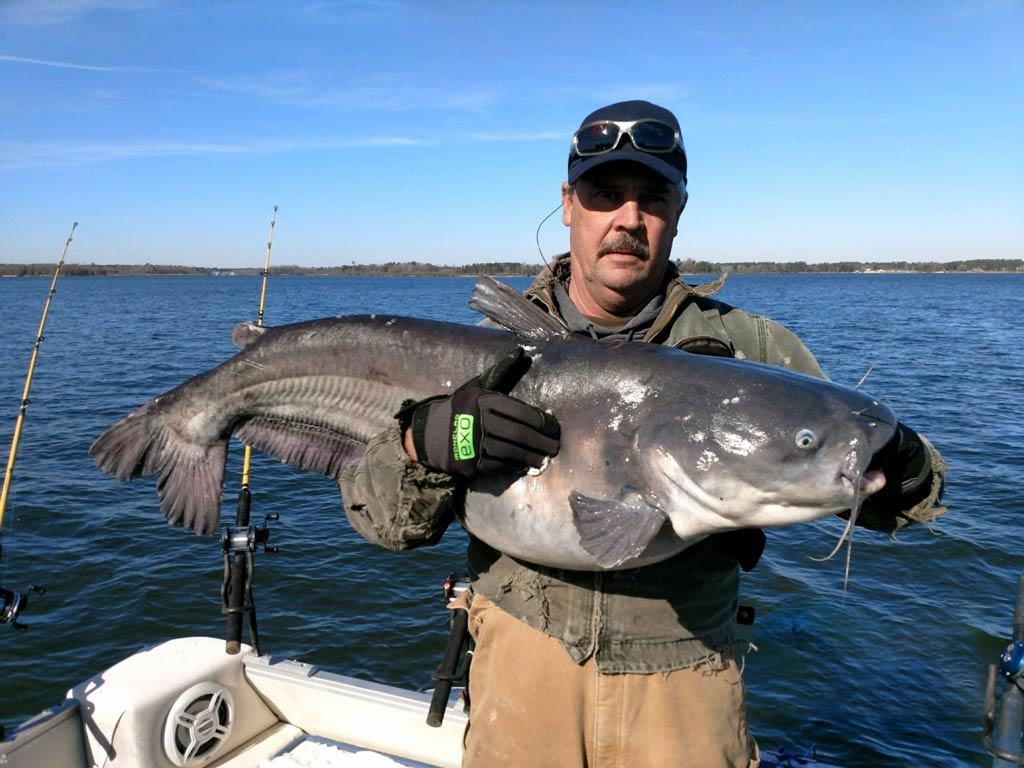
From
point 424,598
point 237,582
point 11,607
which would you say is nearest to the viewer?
point 11,607

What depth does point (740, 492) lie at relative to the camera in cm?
248

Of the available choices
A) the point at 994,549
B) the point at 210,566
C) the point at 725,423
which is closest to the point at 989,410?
the point at 994,549

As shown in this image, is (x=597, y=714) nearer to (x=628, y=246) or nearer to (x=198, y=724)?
(x=628, y=246)

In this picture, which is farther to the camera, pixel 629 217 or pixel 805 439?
pixel 629 217

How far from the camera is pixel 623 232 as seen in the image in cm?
297

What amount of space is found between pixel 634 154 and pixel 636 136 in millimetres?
90

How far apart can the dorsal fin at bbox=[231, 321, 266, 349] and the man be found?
3.09ft

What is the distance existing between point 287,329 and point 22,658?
7455mm

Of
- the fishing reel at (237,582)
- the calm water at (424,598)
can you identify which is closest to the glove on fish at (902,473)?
the calm water at (424,598)

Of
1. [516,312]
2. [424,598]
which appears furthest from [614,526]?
[424,598]

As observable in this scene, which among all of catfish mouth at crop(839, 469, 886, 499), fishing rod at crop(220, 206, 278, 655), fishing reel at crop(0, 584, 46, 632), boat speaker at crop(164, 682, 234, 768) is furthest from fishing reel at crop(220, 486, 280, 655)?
catfish mouth at crop(839, 469, 886, 499)

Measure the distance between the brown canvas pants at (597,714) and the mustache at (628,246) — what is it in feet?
4.86

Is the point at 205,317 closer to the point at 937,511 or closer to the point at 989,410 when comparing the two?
the point at 989,410

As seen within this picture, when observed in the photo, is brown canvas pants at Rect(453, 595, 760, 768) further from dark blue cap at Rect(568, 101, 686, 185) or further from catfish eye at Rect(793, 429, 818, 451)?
dark blue cap at Rect(568, 101, 686, 185)
